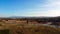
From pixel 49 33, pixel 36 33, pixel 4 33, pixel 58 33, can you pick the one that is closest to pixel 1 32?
pixel 4 33

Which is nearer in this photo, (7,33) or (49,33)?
(7,33)

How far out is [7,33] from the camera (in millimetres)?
20047

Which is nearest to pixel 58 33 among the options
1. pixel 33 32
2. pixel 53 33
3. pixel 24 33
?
pixel 53 33

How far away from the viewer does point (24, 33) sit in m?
23.2

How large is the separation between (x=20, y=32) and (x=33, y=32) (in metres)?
2.19

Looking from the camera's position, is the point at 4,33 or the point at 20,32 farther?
the point at 20,32

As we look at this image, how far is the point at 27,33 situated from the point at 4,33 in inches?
185

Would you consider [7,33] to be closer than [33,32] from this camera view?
Yes

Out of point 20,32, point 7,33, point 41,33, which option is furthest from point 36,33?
point 7,33

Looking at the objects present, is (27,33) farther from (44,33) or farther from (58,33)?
(58,33)

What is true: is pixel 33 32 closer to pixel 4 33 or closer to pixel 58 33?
pixel 58 33

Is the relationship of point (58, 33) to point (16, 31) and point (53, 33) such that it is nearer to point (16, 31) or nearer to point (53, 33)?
point (53, 33)

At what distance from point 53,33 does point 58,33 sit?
909 millimetres

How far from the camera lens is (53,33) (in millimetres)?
22953
